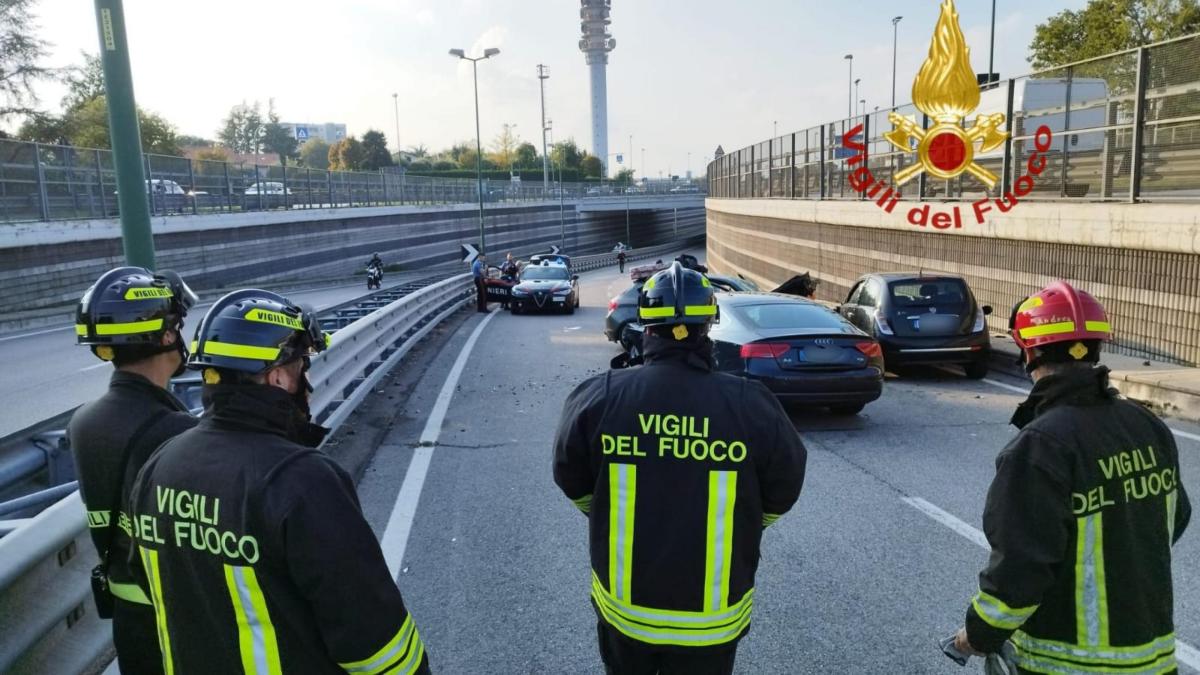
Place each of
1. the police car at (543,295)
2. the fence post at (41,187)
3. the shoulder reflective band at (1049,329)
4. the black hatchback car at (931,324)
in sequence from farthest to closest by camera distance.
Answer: the police car at (543,295), the fence post at (41,187), the black hatchback car at (931,324), the shoulder reflective band at (1049,329)

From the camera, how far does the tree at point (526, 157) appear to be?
134 metres

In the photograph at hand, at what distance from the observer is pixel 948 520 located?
19.6 feet

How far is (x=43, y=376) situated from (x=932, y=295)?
1319 cm

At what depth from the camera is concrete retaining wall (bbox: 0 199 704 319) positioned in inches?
818

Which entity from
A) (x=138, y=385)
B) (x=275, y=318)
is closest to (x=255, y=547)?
(x=275, y=318)

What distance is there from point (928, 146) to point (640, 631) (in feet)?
57.7

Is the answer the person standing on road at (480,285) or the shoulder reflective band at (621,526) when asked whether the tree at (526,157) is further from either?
the shoulder reflective band at (621,526)

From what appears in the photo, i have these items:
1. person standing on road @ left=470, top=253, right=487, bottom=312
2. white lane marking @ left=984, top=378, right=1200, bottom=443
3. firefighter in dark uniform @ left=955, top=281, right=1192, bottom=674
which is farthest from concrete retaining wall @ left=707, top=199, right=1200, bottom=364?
firefighter in dark uniform @ left=955, top=281, right=1192, bottom=674

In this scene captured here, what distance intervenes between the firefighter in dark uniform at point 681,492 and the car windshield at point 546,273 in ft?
72.4

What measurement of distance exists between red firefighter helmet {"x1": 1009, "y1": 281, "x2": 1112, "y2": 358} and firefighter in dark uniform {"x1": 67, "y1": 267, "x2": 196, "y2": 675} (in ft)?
9.11

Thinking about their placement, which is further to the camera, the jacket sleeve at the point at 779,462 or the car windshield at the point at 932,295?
the car windshield at the point at 932,295

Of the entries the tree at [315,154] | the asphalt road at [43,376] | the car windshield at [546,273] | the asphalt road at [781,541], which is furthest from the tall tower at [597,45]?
the asphalt road at [781,541]

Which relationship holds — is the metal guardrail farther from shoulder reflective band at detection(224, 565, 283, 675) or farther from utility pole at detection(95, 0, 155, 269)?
utility pole at detection(95, 0, 155, 269)

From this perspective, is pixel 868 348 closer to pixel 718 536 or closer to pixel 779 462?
pixel 779 462
